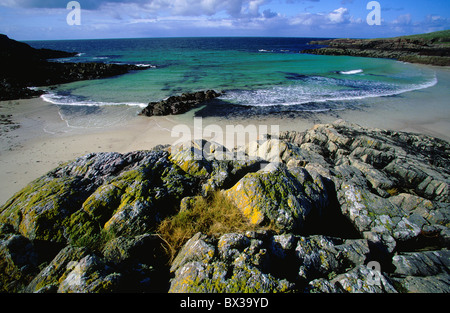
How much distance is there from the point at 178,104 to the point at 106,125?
7112 mm

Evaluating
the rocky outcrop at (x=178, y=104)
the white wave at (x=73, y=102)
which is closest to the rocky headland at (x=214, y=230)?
the rocky outcrop at (x=178, y=104)

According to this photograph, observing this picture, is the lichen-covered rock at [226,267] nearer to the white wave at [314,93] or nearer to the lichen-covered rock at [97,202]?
the lichen-covered rock at [97,202]

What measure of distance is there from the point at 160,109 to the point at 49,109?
1168 cm

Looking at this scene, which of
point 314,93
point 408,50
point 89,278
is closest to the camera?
point 89,278

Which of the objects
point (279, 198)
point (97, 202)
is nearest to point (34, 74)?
point (97, 202)

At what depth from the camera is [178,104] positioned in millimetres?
21109

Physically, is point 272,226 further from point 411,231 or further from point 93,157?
point 93,157

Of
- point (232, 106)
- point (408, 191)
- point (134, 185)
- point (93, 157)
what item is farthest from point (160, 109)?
point (408, 191)

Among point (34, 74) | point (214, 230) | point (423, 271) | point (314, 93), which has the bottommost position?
point (423, 271)

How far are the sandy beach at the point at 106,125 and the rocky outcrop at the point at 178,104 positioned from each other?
107 cm

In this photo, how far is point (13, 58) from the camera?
36.1 meters

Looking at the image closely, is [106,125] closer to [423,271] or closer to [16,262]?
[16,262]

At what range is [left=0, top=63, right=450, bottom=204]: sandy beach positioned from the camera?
39.4 ft
